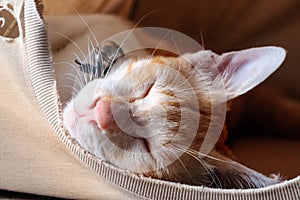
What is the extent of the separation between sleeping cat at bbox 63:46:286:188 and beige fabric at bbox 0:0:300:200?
0.03 m

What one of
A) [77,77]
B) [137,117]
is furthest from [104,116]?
[77,77]

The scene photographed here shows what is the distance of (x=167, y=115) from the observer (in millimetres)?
735

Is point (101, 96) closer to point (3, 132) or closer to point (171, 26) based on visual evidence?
point (3, 132)

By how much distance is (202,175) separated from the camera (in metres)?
0.77

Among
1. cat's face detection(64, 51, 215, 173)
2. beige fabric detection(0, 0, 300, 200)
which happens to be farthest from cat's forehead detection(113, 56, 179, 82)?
beige fabric detection(0, 0, 300, 200)

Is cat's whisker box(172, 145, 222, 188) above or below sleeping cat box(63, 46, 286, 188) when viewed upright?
below

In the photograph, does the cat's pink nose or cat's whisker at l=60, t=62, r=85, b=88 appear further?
cat's whisker at l=60, t=62, r=85, b=88

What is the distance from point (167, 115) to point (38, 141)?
199mm

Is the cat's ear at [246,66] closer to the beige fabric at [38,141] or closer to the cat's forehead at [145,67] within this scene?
the cat's forehead at [145,67]

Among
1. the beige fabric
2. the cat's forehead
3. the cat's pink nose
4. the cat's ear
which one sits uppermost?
the cat's ear

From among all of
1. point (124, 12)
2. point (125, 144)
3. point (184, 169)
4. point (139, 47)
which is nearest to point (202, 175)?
point (184, 169)

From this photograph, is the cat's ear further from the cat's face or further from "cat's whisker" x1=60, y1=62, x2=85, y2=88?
"cat's whisker" x1=60, y1=62, x2=85, y2=88

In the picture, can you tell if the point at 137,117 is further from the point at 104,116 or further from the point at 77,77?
the point at 77,77

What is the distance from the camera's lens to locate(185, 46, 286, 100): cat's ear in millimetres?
763
